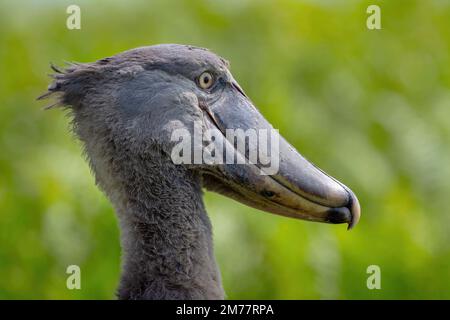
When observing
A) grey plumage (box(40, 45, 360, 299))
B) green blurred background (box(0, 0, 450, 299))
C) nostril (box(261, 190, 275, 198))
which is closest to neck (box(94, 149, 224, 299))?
grey plumage (box(40, 45, 360, 299))

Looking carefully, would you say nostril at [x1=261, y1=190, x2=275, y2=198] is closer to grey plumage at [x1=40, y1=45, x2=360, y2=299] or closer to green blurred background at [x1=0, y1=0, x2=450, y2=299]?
grey plumage at [x1=40, y1=45, x2=360, y2=299]

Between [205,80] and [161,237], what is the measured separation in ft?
1.94

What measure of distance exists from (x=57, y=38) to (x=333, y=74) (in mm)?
2855

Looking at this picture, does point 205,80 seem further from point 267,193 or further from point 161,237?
point 161,237

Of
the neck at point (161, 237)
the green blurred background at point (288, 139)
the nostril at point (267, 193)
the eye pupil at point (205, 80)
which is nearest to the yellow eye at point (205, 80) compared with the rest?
the eye pupil at point (205, 80)

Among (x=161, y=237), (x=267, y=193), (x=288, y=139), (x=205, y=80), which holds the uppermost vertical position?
(x=288, y=139)

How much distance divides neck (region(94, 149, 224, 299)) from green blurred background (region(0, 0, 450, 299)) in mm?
3178

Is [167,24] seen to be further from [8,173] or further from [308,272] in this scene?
[308,272]

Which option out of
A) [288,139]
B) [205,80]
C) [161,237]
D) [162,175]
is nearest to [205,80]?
[205,80]

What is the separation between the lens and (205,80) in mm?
3549

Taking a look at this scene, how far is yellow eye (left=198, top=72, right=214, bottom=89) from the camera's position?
3533 mm

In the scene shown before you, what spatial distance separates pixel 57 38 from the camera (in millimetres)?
10125

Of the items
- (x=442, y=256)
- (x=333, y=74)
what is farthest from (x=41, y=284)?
(x=333, y=74)

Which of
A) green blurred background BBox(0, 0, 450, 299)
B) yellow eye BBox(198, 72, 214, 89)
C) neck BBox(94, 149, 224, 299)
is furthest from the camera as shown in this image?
green blurred background BBox(0, 0, 450, 299)
